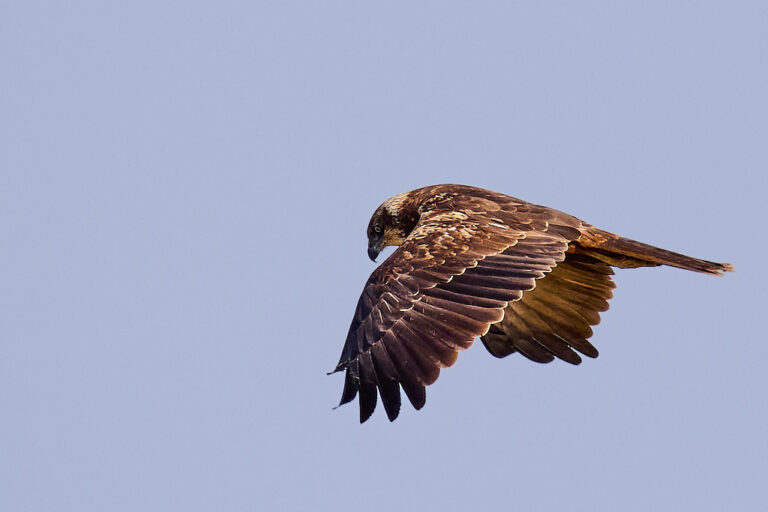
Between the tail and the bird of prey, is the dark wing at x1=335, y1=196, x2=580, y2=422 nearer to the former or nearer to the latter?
the bird of prey

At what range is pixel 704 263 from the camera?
9227mm

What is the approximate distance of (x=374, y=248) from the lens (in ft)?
37.5

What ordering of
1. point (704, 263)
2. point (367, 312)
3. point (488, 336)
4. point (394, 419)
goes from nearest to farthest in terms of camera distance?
1. point (394, 419)
2. point (367, 312)
3. point (704, 263)
4. point (488, 336)

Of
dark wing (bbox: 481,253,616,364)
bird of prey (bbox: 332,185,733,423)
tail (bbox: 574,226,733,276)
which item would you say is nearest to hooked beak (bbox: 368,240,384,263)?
bird of prey (bbox: 332,185,733,423)

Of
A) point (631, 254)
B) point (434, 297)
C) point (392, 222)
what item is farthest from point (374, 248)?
point (434, 297)

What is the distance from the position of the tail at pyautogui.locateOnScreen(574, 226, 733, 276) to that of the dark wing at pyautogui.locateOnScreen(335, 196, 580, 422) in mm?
249

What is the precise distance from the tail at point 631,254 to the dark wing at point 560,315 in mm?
211

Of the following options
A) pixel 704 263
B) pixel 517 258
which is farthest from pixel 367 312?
pixel 704 263

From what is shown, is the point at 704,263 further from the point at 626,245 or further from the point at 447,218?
the point at 447,218

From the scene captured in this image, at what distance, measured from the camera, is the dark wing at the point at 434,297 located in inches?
307

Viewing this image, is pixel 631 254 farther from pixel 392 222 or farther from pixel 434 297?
pixel 392 222

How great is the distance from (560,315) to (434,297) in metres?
1.82

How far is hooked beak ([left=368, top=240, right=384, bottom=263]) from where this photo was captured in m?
11.4

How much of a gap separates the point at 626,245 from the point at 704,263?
1.93ft
